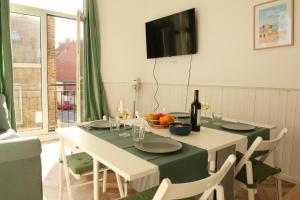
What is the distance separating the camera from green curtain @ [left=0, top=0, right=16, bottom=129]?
333 centimetres

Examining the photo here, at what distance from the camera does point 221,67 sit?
2.94m

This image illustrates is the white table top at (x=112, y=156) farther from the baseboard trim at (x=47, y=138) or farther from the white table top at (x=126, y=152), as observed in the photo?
the baseboard trim at (x=47, y=138)

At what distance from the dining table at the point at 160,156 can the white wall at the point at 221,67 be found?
2.80 feet

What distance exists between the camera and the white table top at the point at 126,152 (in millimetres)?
1038

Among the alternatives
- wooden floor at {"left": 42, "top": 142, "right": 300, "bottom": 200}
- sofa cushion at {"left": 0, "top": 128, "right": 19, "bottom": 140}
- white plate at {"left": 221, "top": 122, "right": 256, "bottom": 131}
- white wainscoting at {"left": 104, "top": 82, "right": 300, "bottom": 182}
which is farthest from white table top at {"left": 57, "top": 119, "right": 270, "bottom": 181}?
sofa cushion at {"left": 0, "top": 128, "right": 19, "bottom": 140}

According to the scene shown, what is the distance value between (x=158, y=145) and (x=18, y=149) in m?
0.99

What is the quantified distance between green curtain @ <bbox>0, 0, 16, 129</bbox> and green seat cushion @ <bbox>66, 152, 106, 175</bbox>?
7.00 feet

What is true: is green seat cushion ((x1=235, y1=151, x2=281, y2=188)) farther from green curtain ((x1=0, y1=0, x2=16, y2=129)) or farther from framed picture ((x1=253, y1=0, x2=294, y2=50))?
green curtain ((x1=0, y1=0, x2=16, y2=129))

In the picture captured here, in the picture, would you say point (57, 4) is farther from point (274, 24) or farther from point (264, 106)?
point (264, 106)

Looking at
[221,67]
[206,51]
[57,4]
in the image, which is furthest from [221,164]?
[57,4]

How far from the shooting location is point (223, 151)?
4.97 ft

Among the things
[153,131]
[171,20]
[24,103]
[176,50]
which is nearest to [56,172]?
[153,131]

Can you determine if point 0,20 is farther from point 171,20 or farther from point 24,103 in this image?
point 171,20

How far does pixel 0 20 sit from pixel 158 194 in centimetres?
360
